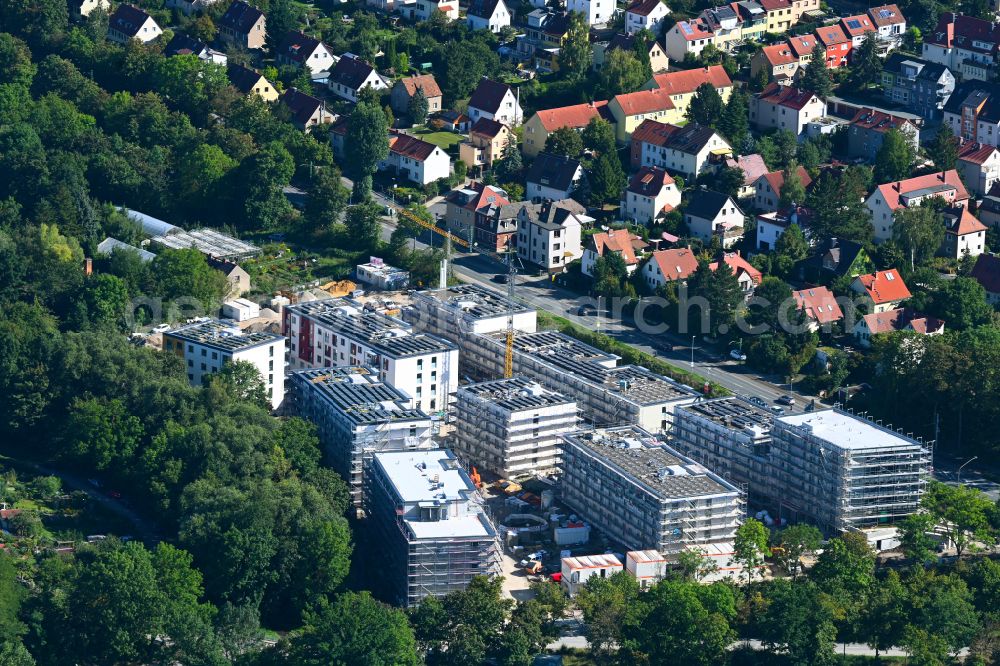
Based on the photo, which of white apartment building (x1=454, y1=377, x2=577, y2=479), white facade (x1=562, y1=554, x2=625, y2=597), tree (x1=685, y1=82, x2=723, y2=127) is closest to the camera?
white facade (x1=562, y1=554, x2=625, y2=597)

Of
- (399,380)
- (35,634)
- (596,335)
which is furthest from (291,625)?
(596,335)

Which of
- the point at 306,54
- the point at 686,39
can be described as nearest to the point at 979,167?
the point at 686,39

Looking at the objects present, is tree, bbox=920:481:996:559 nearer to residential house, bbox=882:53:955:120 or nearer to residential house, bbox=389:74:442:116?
residential house, bbox=882:53:955:120

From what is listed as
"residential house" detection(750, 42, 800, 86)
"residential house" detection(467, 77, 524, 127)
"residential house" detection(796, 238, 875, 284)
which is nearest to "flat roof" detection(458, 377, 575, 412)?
"residential house" detection(796, 238, 875, 284)

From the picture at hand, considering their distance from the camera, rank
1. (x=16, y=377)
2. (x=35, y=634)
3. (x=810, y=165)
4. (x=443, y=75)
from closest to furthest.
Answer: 1. (x=35, y=634)
2. (x=16, y=377)
3. (x=810, y=165)
4. (x=443, y=75)

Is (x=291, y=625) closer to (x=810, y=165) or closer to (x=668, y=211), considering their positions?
(x=668, y=211)

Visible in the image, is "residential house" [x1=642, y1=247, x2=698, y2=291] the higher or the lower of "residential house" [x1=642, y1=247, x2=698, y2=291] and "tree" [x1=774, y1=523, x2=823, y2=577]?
the higher
